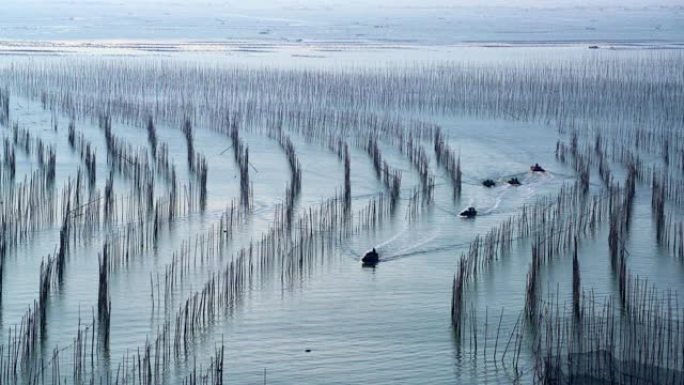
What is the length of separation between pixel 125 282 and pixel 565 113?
1180 cm

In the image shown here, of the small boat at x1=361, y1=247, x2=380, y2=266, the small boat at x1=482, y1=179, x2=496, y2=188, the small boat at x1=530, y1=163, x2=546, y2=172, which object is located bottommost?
→ the small boat at x1=361, y1=247, x2=380, y2=266

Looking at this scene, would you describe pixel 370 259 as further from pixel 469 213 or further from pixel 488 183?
pixel 488 183

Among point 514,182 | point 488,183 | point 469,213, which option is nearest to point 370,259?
point 469,213

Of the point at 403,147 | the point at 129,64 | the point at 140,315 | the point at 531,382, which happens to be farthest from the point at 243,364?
the point at 129,64

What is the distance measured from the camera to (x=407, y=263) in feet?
28.1

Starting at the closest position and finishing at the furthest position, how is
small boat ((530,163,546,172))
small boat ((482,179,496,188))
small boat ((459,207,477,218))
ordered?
small boat ((459,207,477,218)) → small boat ((482,179,496,188)) → small boat ((530,163,546,172))

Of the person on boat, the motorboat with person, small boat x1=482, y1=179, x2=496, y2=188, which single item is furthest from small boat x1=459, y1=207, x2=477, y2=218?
the motorboat with person

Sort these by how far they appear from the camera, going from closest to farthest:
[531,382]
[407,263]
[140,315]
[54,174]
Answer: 1. [531,382]
2. [140,315]
3. [407,263]
4. [54,174]

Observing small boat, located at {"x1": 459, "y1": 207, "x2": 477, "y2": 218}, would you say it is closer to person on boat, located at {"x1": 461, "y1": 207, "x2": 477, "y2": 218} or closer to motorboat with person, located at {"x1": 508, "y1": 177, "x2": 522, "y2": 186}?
person on boat, located at {"x1": 461, "y1": 207, "x2": 477, "y2": 218}

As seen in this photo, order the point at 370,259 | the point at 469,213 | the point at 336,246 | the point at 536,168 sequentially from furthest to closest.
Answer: the point at 536,168 < the point at 469,213 < the point at 336,246 < the point at 370,259

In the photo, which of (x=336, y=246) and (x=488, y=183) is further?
(x=488, y=183)

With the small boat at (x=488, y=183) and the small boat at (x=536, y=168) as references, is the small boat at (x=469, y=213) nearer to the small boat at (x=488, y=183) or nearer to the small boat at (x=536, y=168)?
the small boat at (x=488, y=183)

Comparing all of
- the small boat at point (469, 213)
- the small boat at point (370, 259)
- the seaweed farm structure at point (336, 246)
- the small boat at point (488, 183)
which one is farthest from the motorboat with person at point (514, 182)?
the small boat at point (370, 259)

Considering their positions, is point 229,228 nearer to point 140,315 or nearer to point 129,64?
point 140,315
